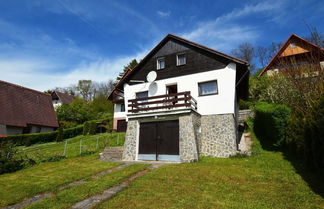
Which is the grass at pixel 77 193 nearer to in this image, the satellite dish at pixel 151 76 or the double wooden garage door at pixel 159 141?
the double wooden garage door at pixel 159 141

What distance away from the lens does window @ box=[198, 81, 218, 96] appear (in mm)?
12786

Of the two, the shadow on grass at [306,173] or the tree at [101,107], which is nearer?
the shadow on grass at [306,173]

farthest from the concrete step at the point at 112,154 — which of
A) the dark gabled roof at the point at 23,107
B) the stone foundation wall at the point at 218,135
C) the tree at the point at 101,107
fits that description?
the tree at the point at 101,107

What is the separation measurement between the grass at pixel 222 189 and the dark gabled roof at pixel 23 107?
26981mm

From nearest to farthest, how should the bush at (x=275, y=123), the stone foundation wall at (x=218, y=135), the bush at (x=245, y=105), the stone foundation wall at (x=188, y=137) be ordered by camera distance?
the bush at (x=275, y=123) → the stone foundation wall at (x=188, y=137) → the stone foundation wall at (x=218, y=135) → the bush at (x=245, y=105)

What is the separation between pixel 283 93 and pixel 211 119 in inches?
268

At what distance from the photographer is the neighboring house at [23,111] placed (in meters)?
24.9

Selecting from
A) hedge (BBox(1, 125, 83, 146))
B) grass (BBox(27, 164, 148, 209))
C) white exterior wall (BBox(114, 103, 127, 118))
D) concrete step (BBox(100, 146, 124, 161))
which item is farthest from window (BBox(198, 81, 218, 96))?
hedge (BBox(1, 125, 83, 146))

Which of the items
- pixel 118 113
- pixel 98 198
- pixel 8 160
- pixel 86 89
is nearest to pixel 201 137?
pixel 98 198

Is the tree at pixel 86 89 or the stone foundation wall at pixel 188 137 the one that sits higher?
the tree at pixel 86 89

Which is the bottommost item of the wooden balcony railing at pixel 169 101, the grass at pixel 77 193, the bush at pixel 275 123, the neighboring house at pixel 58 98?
the grass at pixel 77 193

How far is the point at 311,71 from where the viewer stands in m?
10.6

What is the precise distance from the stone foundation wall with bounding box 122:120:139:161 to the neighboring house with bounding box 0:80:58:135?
2114 cm

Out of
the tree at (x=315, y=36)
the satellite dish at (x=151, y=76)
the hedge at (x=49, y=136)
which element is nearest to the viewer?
the tree at (x=315, y=36)
